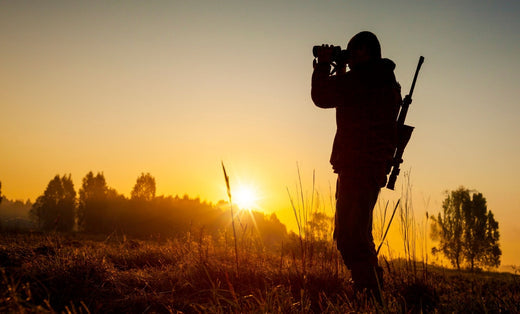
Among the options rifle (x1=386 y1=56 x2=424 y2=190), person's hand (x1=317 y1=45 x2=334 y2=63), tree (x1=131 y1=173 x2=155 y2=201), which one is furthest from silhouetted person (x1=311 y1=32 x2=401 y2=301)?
tree (x1=131 y1=173 x2=155 y2=201)

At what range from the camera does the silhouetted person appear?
2854 mm

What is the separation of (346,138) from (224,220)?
109 feet

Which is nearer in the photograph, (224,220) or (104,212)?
(224,220)

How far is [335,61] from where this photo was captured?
321 centimetres

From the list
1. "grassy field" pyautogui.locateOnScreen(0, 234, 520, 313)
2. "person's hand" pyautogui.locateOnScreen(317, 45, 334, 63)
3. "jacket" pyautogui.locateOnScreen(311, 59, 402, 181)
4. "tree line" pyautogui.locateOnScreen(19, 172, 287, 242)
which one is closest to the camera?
"grassy field" pyautogui.locateOnScreen(0, 234, 520, 313)

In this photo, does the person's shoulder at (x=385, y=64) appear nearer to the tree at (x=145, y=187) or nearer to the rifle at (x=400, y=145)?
the rifle at (x=400, y=145)

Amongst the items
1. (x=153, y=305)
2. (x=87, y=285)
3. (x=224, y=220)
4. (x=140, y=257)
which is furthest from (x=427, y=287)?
(x=224, y=220)

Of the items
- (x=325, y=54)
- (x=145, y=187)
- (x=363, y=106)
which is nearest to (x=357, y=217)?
(x=363, y=106)

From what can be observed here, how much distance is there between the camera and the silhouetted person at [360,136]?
2.85 metres

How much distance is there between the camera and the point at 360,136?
2895mm

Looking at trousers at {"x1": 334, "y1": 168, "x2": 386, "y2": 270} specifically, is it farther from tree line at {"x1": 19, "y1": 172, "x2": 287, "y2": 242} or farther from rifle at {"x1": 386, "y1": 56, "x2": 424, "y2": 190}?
tree line at {"x1": 19, "y1": 172, "x2": 287, "y2": 242}

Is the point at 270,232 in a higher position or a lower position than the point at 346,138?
lower

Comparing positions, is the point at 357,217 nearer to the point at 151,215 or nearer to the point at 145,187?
the point at 151,215

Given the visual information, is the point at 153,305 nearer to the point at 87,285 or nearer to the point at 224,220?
the point at 87,285
